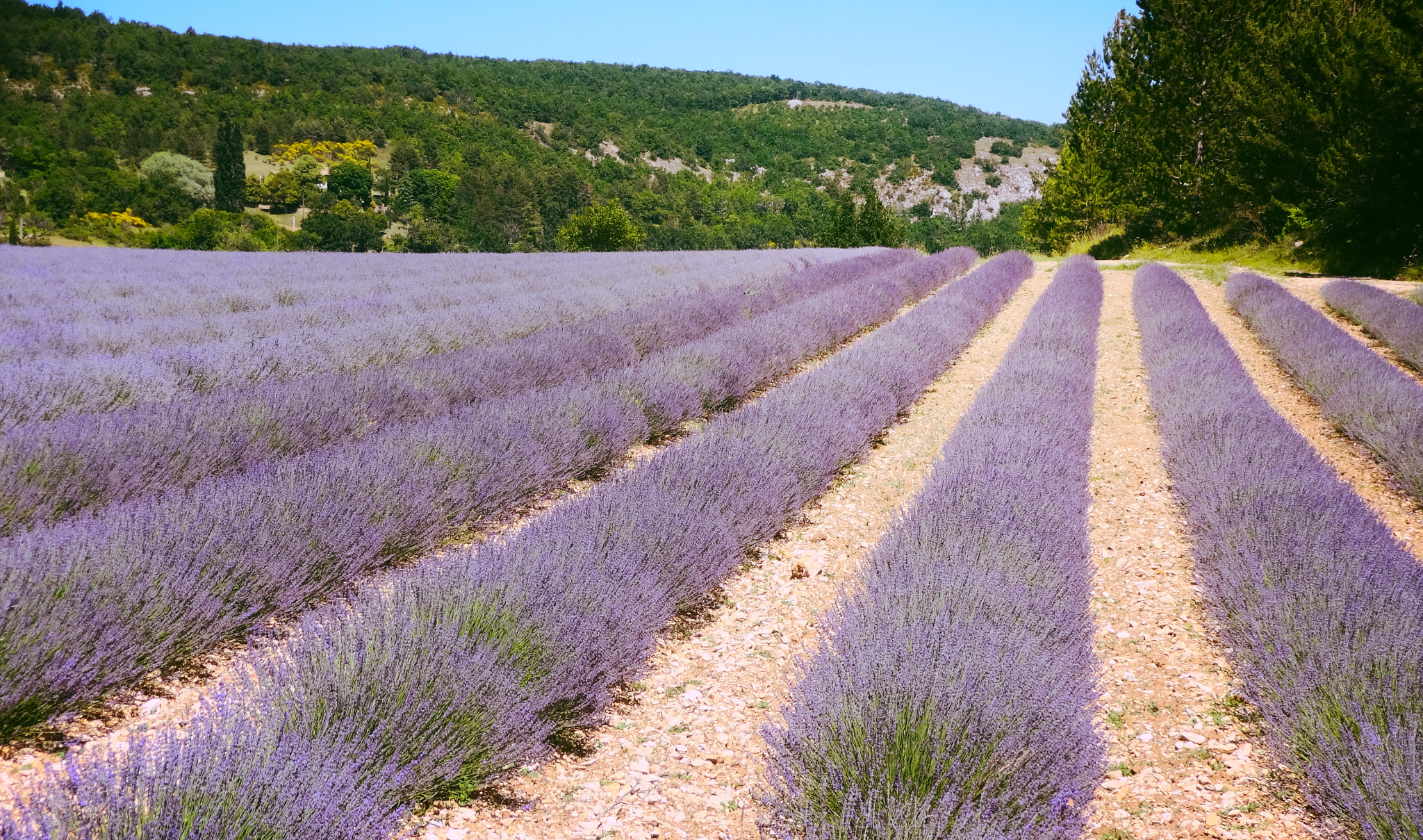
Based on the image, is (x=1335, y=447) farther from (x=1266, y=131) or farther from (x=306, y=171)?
(x=306, y=171)

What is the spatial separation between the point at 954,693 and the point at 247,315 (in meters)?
6.98

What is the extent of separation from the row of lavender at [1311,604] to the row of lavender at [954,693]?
1.59 ft

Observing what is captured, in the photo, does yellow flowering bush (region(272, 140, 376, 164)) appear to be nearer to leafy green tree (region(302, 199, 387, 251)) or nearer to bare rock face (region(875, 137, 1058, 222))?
leafy green tree (region(302, 199, 387, 251))

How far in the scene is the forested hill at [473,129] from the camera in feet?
167

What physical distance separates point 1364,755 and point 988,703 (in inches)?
33.7

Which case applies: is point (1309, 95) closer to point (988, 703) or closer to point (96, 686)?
point (988, 703)

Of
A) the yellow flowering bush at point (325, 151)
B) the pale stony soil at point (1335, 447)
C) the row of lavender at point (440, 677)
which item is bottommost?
the row of lavender at point (440, 677)


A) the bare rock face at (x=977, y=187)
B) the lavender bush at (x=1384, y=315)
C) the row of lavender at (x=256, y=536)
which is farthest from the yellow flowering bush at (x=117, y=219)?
the bare rock face at (x=977, y=187)

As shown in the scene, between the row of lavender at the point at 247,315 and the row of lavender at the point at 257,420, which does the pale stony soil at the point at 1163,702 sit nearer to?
the row of lavender at the point at 257,420

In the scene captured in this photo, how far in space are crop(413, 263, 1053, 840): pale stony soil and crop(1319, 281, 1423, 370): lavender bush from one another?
6.38 metres

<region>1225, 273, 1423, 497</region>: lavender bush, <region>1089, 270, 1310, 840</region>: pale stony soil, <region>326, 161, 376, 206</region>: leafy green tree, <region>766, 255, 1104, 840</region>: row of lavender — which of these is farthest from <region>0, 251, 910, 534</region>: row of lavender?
<region>326, 161, 376, 206</region>: leafy green tree

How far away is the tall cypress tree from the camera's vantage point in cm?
4481

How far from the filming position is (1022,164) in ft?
341

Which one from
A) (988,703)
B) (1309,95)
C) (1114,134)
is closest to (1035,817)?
(988,703)
